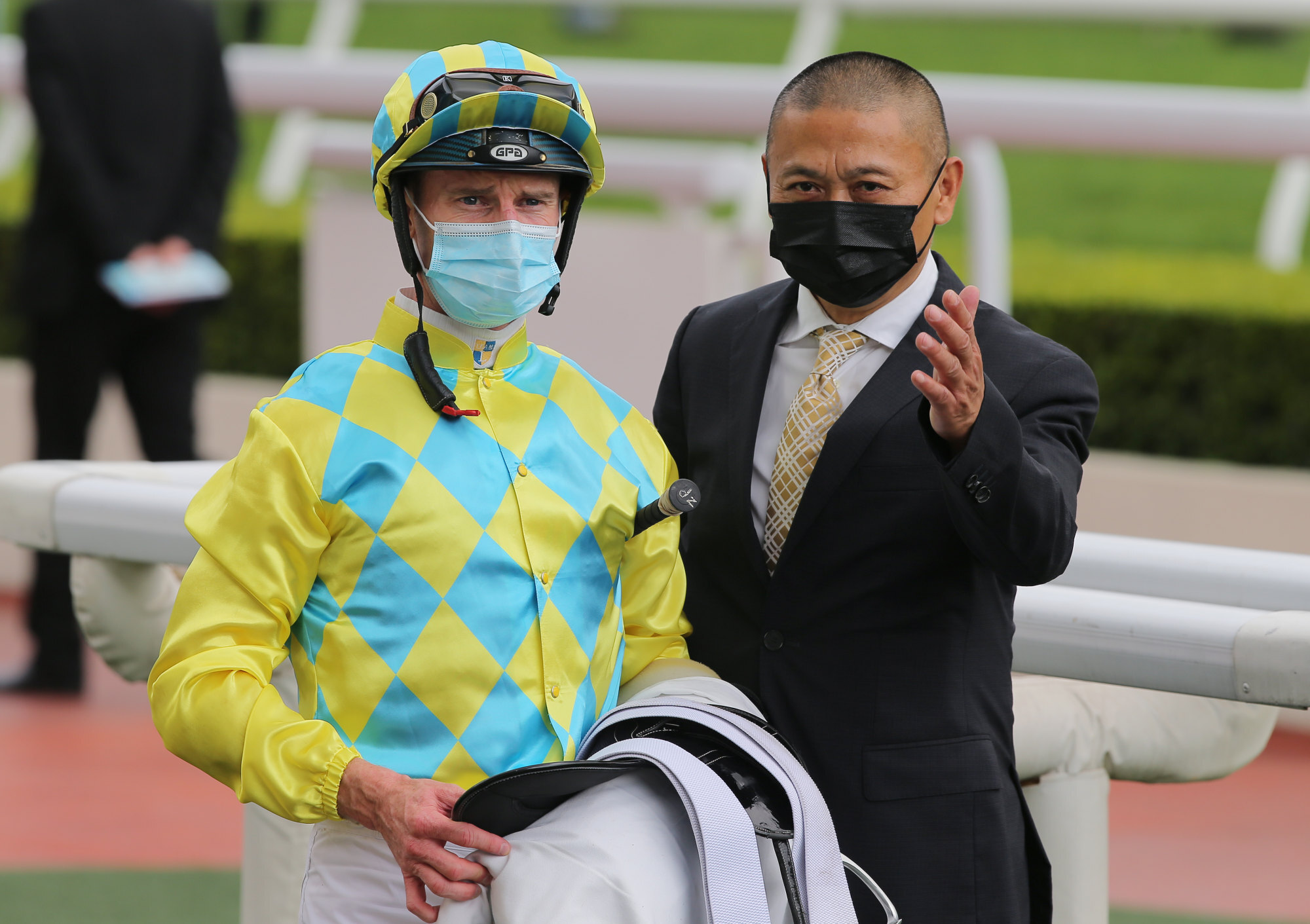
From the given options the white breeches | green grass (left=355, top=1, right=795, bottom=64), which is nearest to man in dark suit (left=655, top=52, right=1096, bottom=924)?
the white breeches

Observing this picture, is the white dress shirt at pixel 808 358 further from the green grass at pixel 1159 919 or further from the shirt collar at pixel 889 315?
the green grass at pixel 1159 919

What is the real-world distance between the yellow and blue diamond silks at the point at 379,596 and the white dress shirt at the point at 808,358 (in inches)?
12.5

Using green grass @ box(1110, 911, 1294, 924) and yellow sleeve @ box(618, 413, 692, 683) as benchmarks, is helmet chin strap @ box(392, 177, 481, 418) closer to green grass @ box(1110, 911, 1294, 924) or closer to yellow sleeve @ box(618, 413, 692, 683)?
yellow sleeve @ box(618, 413, 692, 683)

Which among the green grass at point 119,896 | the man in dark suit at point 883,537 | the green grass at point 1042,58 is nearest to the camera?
the man in dark suit at point 883,537

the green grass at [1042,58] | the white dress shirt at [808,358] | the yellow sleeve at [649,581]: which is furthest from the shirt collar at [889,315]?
the green grass at [1042,58]

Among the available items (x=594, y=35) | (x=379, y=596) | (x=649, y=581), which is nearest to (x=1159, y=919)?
(x=649, y=581)

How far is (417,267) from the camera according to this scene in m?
2.01

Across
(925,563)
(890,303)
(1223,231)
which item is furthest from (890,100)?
(1223,231)

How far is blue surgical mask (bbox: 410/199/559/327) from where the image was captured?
6.44ft

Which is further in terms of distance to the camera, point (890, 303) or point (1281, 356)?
point (1281, 356)

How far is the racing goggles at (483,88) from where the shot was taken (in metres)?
1.91

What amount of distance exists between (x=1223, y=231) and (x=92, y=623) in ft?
39.3

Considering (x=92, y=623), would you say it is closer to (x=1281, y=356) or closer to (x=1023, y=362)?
(x=1023, y=362)

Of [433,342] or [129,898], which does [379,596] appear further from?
[129,898]
